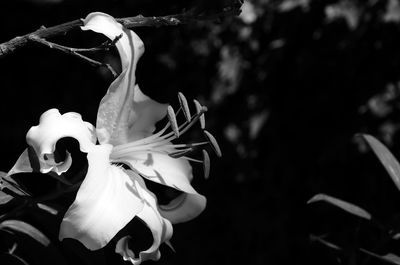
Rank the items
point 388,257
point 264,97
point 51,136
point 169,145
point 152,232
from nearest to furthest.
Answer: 1. point 51,136
2. point 152,232
3. point 169,145
4. point 388,257
5. point 264,97

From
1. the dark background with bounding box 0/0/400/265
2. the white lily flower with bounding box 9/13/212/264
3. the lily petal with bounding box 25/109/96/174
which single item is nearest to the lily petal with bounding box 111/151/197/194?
the white lily flower with bounding box 9/13/212/264

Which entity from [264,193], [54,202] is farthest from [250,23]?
[54,202]

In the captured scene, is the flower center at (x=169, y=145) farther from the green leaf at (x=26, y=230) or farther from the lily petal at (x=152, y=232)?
the green leaf at (x=26, y=230)

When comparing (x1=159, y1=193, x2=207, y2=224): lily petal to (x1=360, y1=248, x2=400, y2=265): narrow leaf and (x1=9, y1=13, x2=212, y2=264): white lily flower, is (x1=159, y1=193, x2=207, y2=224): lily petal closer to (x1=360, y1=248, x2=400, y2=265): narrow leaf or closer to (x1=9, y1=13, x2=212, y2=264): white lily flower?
(x1=9, y1=13, x2=212, y2=264): white lily flower

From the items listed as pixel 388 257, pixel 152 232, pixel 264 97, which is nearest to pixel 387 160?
pixel 388 257

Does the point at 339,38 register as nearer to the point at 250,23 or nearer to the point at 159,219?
the point at 250,23

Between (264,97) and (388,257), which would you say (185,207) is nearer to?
(388,257)
